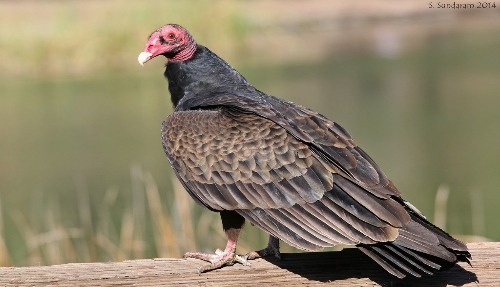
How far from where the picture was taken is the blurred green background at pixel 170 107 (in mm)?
6602

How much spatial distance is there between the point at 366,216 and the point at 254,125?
61 centimetres

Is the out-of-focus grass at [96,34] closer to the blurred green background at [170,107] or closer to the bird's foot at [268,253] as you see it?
the blurred green background at [170,107]

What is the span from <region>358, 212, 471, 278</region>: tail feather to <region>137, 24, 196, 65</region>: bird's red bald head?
154 centimetres

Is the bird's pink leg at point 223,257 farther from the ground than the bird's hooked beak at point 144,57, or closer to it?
closer to it

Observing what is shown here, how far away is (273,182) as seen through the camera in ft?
9.72

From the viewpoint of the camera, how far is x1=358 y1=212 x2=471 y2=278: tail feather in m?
2.53

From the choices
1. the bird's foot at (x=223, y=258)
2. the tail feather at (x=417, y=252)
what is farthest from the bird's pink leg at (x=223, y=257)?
the tail feather at (x=417, y=252)

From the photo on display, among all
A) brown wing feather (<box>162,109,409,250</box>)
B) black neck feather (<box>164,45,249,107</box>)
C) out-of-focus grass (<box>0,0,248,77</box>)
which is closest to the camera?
brown wing feather (<box>162,109,409,250</box>)

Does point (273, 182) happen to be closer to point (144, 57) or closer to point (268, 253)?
point (268, 253)

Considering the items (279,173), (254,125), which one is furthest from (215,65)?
(279,173)

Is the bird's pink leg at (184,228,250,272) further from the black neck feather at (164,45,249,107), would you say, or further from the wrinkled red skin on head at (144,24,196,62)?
the wrinkled red skin on head at (144,24,196,62)

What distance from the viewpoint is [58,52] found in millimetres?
15945

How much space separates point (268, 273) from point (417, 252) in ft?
1.41

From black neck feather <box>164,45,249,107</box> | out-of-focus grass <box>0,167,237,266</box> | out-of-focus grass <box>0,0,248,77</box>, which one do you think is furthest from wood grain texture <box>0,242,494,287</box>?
out-of-focus grass <box>0,0,248,77</box>
